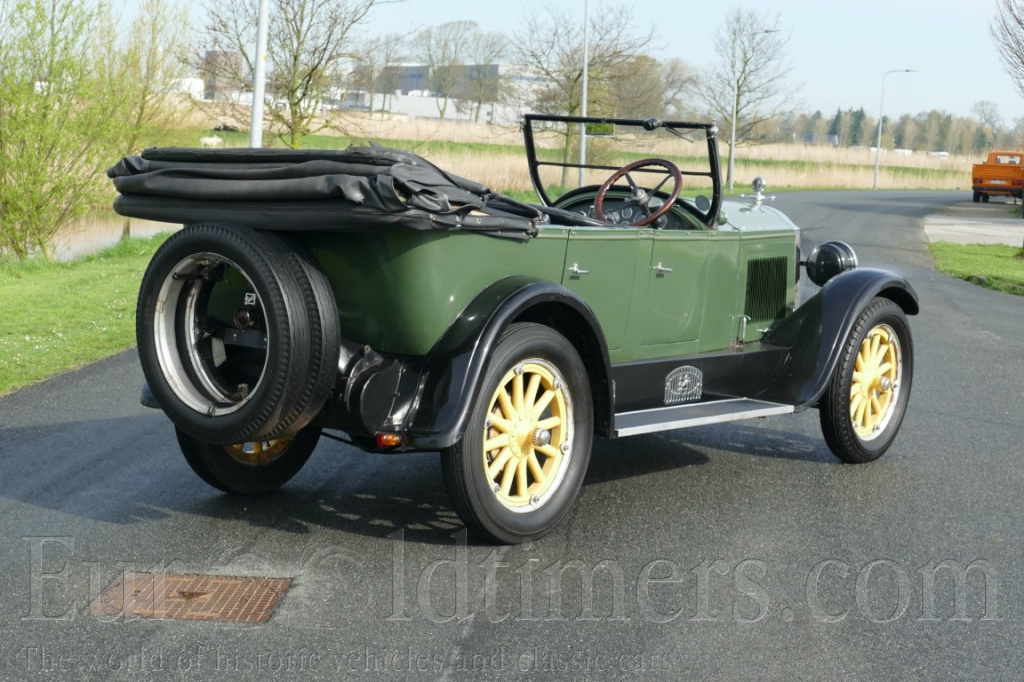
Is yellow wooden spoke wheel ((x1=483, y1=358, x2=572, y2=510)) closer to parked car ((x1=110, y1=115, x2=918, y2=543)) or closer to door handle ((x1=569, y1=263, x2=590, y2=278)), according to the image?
parked car ((x1=110, y1=115, x2=918, y2=543))

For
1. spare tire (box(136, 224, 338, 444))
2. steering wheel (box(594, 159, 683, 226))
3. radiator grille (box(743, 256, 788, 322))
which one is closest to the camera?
spare tire (box(136, 224, 338, 444))

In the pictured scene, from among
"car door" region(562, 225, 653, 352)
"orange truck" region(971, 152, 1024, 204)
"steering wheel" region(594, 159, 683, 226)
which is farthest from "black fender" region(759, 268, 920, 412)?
"orange truck" region(971, 152, 1024, 204)

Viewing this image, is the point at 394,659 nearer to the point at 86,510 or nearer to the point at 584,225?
the point at 86,510

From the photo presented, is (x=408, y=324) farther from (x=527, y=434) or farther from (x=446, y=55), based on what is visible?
(x=446, y=55)

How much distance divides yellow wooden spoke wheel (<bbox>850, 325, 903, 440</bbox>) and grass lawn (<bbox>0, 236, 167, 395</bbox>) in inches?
208

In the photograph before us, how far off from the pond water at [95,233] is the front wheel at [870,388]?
1217 centimetres

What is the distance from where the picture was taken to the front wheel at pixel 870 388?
6008mm

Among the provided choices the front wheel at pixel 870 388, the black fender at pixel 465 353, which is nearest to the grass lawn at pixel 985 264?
the front wheel at pixel 870 388

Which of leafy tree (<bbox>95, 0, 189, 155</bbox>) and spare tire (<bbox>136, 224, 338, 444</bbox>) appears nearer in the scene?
spare tire (<bbox>136, 224, 338, 444</bbox>)

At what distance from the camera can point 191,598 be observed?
393cm

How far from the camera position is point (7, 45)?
16156 mm

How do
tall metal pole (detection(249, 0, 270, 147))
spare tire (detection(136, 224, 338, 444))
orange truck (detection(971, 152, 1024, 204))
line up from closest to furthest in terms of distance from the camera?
spare tire (detection(136, 224, 338, 444)), tall metal pole (detection(249, 0, 270, 147)), orange truck (detection(971, 152, 1024, 204))

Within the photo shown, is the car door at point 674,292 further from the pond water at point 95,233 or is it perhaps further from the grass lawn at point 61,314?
the pond water at point 95,233

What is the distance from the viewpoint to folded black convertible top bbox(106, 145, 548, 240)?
4.03 metres
